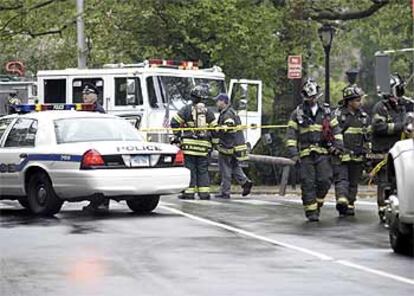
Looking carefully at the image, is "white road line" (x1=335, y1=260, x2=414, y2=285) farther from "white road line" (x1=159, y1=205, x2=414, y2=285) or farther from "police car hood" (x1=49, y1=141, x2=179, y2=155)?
"police car hood" (x1=49, y1=141, x2=179, y2=155)

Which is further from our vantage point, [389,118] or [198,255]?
[389,118]

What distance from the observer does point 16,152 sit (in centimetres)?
1491

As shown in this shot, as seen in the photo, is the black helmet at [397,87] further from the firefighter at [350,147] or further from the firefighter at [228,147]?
the firefighter at [228,147]

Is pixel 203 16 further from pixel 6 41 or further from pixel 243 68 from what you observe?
pixel 6 41

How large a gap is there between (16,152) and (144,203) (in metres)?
1.90

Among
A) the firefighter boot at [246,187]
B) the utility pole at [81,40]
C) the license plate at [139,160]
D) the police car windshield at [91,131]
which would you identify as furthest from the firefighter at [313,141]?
the utility pole at [81,40]

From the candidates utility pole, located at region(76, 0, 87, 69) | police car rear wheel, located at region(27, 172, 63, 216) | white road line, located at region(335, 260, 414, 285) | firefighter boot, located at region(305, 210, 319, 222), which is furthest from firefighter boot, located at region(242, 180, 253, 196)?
utility pole, located at region(76, 0, 87, 69)

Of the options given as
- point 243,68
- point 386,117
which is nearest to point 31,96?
point 243,68

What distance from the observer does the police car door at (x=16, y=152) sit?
48.6 ft

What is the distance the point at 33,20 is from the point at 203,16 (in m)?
5.62

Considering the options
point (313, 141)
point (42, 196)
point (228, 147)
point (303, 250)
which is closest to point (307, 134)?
A: point (313, 141)

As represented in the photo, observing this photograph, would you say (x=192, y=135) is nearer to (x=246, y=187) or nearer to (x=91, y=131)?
(x=246, y=187)

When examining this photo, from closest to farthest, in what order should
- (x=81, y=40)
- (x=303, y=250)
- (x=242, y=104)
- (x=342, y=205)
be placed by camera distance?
(x=303, y=250) < (x=342, y=205) < (x=242, y=104) < (x=81, y=40)

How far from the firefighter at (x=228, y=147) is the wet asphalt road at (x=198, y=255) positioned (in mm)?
3643
